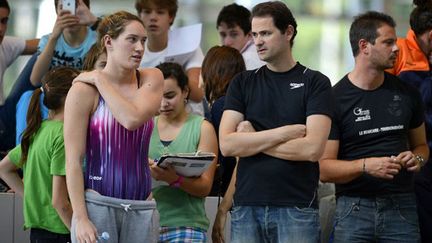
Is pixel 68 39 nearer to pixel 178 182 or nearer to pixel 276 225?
pixel 178 182

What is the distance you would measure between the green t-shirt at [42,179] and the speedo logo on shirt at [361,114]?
1427mm

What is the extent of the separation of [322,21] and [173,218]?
3331 mm

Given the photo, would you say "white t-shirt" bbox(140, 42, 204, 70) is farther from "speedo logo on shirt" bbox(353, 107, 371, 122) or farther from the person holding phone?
"speedo logo on shirt" bbox(353, 107, 371, 122)

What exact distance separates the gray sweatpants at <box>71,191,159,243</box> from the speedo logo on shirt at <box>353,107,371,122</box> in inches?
49.0

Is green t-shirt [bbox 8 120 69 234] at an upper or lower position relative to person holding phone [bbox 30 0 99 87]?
lower

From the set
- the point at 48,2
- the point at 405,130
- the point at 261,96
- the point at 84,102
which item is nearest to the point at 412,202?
the point at 405,130

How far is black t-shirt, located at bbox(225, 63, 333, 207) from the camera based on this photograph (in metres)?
4.26

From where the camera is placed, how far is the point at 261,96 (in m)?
4.38

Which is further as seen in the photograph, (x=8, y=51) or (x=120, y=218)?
(x=8, y=51)

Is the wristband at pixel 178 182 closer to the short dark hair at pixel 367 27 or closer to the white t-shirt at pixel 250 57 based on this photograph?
the short dark hair at pixel 367 27

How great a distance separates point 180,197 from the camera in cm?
491

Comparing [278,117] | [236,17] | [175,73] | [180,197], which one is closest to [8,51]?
[236,17]

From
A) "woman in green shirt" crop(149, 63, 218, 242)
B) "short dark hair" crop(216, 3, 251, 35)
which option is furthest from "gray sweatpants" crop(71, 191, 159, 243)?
"short dark hair" crop(216, 3, 251, 35)

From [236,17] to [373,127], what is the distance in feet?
7.80
